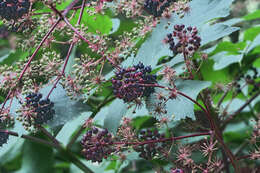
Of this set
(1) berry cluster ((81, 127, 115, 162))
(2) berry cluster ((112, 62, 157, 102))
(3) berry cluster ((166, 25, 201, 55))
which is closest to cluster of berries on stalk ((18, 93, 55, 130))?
(1) berry cluster ((81, 127, 115, 162))

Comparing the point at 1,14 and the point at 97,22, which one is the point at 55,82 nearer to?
the point at 1,14

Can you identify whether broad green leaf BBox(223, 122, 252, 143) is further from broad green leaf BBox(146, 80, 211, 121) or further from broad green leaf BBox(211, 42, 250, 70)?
broad green leaf BBox(146, 80, 211, 121)

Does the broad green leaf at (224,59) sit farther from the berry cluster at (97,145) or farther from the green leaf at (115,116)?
the berry cluster at (97,145)

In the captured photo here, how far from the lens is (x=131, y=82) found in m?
1.25

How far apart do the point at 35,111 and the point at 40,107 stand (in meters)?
0.02

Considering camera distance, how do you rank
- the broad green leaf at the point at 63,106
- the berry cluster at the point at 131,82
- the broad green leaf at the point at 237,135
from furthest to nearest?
the broad green leaf at the point at 237,135 → the broad green leaf at the point at 63,106 → the berry cluster at the point at 131,82

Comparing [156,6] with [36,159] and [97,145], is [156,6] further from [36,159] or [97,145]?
[36,159]

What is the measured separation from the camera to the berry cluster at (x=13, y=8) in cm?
147

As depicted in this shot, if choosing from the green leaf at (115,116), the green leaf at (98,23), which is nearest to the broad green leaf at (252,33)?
the green leaf at (98,23)

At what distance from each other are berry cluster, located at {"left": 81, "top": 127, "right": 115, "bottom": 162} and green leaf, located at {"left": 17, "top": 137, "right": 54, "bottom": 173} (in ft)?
7.21

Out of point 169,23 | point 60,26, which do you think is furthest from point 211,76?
point 60,26

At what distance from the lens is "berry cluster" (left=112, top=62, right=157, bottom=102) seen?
1.26 meters

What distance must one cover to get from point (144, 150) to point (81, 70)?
47cm

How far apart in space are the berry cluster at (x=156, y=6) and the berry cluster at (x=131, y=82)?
344 millimetres
